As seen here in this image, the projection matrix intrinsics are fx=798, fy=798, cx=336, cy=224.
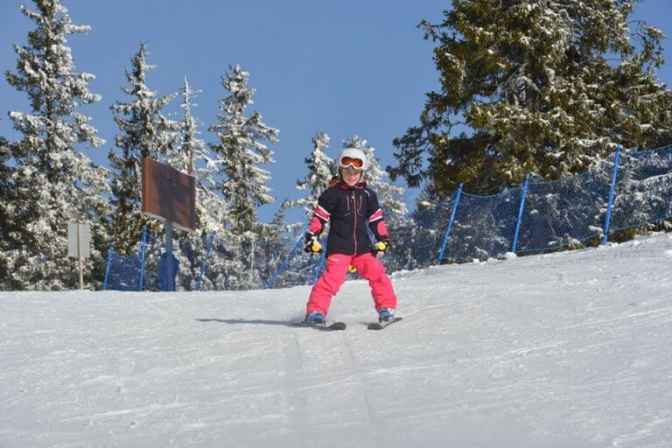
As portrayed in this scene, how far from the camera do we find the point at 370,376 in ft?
16.2

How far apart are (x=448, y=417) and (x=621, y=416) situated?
79 centimetres

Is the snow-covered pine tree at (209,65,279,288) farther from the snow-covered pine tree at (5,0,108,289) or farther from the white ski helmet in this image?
the white ski helmet

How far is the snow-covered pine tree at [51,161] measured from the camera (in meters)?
33.8

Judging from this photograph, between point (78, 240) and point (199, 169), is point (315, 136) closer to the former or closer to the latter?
point (199, 169)

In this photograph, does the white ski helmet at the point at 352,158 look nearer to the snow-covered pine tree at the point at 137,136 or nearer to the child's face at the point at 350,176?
the child's face at the point at 350,176

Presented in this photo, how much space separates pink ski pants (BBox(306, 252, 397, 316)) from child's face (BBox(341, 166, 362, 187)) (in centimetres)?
71

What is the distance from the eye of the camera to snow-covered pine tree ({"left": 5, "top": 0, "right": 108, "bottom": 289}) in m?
33.8

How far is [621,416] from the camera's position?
11.4 ft

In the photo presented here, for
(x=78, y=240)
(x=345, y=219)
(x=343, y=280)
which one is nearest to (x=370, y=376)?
(x=343, y=280)

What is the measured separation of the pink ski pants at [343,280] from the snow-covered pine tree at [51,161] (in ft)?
92.9

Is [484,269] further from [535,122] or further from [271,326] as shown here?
[535,122]

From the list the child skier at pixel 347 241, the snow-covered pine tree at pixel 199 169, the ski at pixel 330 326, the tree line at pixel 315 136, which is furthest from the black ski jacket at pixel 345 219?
the snow-covered pine tree at pixel 199 169

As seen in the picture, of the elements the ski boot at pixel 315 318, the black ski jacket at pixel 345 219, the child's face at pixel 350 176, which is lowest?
the ski boot at pixel 315 318

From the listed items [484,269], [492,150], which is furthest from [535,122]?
[484,269]
